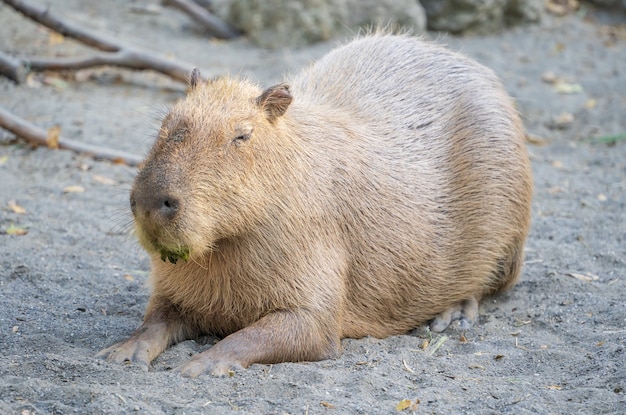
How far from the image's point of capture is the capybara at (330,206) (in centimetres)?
344

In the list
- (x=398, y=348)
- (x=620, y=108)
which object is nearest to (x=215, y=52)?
(x=620, y=108)

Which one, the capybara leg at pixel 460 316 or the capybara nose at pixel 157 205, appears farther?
the capybara leg at pixel 460 316

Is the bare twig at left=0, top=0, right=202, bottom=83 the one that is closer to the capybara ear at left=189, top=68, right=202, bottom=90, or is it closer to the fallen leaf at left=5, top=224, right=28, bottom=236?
the fallen leaf at left=5, top=224, right=28, bottom=236

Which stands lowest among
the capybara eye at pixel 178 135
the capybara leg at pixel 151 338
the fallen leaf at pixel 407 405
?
the capybara leg at pixel 151 338

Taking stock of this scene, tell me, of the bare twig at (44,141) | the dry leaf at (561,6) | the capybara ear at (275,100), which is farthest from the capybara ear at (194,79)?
the dry leaf at (561,6)

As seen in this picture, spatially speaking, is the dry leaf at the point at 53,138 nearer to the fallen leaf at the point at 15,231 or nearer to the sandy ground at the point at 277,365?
the sandy ground at the point at 277,365

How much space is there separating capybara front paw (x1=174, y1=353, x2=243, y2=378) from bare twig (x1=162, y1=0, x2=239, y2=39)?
22.4ft

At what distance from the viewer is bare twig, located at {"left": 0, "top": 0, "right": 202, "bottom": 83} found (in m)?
7.75

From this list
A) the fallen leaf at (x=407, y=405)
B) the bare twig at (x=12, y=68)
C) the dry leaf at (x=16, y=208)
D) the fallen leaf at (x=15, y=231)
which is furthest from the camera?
the bare twig at (x=12, y=68)

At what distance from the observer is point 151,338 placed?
12.1 ft

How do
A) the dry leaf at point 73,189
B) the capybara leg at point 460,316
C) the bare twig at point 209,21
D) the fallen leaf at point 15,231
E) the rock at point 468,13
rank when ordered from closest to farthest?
the capybara leg at point 460,316, the fallen leaf at point 15,231, the dry leaf at point 73,189, the bare twig at point 209,21, the rock at point 468,13

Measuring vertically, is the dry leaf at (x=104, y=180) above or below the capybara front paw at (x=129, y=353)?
below

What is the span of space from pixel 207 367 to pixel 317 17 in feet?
21.4

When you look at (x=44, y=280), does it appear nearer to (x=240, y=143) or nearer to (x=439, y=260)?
(x=240, y=143)
